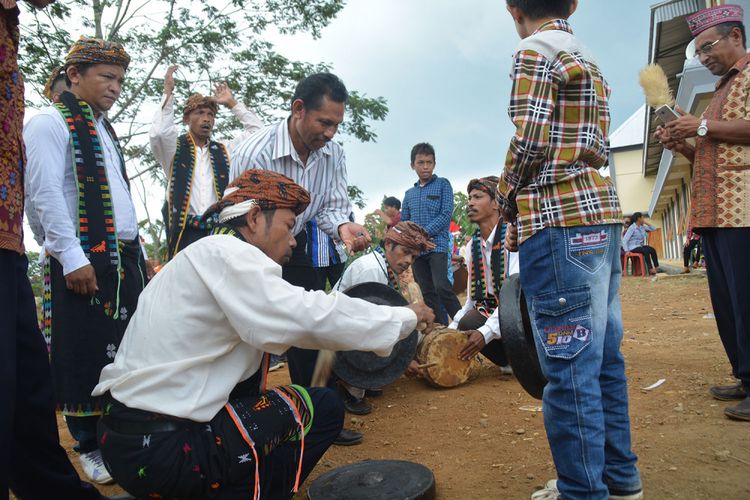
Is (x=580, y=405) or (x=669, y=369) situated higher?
(x=580, y=405)

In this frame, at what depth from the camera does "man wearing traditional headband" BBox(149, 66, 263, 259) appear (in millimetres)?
4359

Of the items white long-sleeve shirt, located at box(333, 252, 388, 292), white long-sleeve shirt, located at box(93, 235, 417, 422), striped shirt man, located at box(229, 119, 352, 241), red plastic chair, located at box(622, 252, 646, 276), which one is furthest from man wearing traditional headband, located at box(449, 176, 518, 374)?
red plastic chair, located at box(622, 252, 646, 276)

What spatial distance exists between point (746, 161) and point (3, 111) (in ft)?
12.3

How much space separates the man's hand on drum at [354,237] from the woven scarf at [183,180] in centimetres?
135

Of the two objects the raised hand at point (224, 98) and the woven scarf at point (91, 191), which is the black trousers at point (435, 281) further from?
the woven scarf at point (91, 191)

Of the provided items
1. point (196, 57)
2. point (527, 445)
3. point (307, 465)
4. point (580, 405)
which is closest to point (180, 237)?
point (307, 465)

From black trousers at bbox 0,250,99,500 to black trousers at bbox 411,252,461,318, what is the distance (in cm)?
507

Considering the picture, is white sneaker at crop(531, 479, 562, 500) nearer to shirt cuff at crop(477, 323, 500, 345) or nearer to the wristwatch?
shirt cuff at crop(477, 323, 500, 345)

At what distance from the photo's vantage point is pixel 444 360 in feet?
15.4

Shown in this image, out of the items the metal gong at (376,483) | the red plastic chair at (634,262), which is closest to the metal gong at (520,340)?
the metal gong at (376,483)

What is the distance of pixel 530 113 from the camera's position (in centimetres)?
209

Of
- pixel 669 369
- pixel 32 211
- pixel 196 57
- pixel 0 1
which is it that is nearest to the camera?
pixel 0 1

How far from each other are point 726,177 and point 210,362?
3.12m

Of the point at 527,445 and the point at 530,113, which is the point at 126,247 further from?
the point at 527,445
